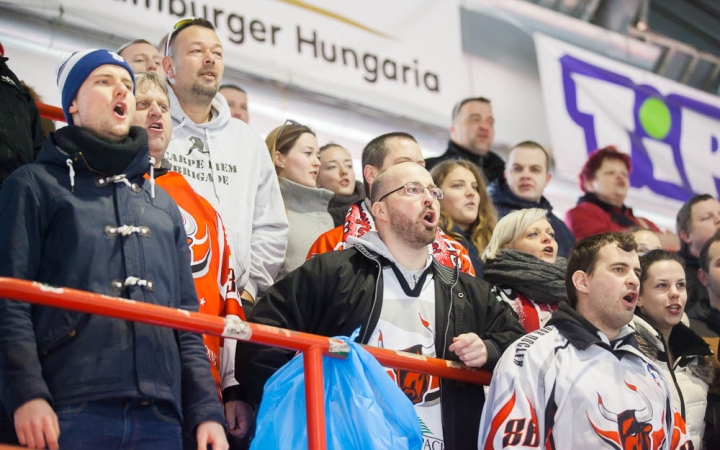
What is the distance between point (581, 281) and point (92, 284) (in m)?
1.89

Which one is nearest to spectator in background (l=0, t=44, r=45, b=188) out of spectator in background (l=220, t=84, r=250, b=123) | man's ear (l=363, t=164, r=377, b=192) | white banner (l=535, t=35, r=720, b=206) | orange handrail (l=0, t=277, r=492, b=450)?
orange handrail (l=0, t=277, r=492, b=450)

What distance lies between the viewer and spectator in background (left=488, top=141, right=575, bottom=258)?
5.53 m

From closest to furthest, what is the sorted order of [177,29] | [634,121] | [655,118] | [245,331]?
[245,331] → [177,29] → [634,121] → [655,118]

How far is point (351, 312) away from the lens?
337cm

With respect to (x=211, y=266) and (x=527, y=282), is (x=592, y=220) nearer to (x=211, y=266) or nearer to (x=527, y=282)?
(x=527, y=282)

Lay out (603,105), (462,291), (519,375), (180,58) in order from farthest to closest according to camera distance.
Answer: (603,105)
(180,58)
(462,291)
(519,375)

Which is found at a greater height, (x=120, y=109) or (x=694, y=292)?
(x=120, y=109)

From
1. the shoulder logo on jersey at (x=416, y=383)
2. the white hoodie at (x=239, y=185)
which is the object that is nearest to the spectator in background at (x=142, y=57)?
the white hoodie at (x=239, y=185)

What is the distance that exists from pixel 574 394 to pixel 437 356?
→ 0.45m

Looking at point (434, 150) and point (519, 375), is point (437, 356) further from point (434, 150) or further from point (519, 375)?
point (434, 150)

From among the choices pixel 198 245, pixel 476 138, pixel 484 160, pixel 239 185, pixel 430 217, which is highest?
pixel 476 138

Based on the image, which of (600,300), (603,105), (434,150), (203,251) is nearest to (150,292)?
(203,251)

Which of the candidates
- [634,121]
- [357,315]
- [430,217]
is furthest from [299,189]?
[634,121]

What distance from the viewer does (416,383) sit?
3.35 meters
